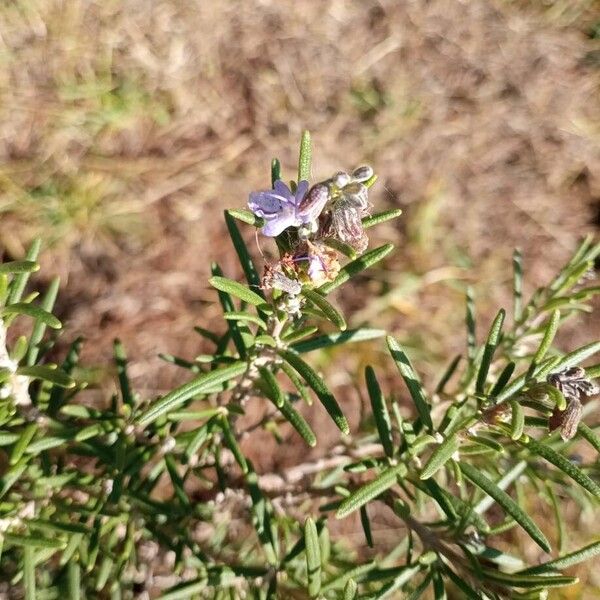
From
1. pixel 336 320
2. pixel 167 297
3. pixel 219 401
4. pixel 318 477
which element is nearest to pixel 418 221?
pixel 167 297

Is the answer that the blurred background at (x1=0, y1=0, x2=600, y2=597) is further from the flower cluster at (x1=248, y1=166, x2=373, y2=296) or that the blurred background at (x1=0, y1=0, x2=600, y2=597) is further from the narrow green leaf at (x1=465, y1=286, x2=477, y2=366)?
the flower cluster at (x1=248, y1=166, x2=373, y2=296)

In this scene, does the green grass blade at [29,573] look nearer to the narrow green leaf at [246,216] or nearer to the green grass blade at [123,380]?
the green grass blade at [123,380]

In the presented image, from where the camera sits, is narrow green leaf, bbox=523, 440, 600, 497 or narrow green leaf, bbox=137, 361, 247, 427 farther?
narrow green leaf, bbox=137, 361, 247, 427

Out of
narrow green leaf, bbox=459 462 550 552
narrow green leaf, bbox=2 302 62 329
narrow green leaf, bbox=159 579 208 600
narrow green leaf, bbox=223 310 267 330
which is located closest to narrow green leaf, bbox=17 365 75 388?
narrow green leaf, bbox=2 302 62 329

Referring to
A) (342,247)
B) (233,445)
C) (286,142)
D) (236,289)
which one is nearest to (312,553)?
(233,445)

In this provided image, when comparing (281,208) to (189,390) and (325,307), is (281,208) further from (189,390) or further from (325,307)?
(189,390)
